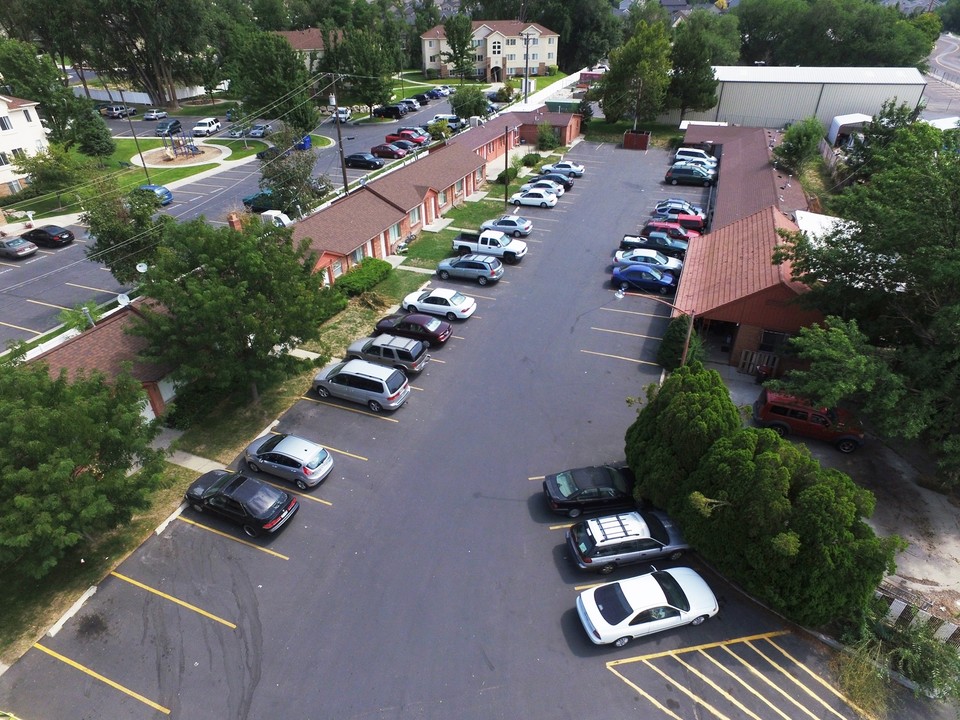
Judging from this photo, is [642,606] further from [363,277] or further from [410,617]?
[363,277]

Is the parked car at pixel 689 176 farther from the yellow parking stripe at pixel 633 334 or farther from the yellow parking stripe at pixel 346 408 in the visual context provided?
the yellow parking stripe at pixel 346 408

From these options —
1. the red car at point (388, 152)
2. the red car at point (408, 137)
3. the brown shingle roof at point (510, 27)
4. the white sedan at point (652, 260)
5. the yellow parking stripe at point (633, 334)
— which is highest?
the brown shingle roof at point (510, 27)

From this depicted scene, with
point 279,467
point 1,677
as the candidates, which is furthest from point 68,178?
point 1,677

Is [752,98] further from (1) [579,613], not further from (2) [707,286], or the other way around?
(1) [579,613]

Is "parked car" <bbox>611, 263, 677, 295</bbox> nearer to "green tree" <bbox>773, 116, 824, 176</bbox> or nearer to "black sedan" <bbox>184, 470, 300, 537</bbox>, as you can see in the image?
"black sedan" <bbox>184, 470, 300, 537</bbox>

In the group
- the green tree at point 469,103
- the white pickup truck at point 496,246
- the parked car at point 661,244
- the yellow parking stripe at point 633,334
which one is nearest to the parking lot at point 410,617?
the yellow parking stripe at point 633,334

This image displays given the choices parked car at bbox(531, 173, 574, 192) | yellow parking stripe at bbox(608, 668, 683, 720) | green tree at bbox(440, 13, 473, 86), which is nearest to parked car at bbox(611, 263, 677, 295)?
parked car at bbox(531, 173, 574, 192)
